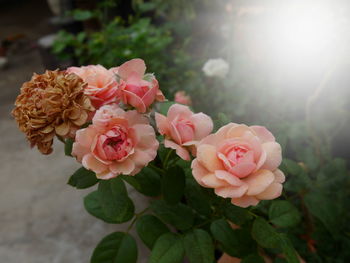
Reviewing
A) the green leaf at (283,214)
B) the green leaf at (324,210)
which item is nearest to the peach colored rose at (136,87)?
the green leaf at (283,214)

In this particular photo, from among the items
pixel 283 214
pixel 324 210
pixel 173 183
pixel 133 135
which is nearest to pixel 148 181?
pixel 173 183

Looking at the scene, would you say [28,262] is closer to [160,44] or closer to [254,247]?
[254,247]

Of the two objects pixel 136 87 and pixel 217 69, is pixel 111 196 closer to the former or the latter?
pixel 136 87

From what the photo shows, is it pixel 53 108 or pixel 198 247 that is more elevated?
pixel 53 108

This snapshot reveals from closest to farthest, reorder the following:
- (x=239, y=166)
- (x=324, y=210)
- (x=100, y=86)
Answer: (x=239, y=166) < (x=100, y=86) < (x=324, y=210)

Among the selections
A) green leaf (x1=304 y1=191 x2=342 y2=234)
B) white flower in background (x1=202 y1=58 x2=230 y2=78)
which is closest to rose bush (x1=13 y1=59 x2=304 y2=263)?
green leaf (x1=304 y1=191 x2=342 y2=234)

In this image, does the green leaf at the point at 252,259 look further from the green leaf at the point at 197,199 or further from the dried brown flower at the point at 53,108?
the dried brown flower at the point at 53,108

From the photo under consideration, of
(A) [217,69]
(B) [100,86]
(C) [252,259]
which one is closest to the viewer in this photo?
(B) [100,86]
